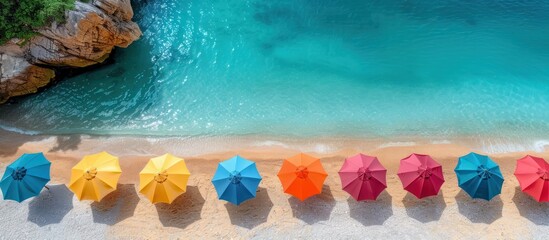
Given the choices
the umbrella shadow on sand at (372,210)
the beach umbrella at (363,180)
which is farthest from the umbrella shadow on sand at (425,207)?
the beach umbrella at (363,180)

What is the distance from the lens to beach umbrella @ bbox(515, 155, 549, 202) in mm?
19000

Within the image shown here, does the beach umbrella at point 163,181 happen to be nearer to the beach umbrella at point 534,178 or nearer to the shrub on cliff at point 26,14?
the shrub on cliff at point 26,14

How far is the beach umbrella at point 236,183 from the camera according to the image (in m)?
19.1

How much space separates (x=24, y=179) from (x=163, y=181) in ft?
23.3

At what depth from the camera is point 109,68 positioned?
27.1 metres

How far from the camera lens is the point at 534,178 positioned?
1927 cm

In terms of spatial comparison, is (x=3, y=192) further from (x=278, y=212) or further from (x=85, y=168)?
(x=278, y=212)

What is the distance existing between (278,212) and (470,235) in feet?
31.4

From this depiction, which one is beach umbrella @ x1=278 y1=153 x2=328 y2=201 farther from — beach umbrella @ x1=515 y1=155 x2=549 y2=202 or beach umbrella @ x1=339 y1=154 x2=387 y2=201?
beach umbrella @ x1=515 y1=155 x2=549 y2=202

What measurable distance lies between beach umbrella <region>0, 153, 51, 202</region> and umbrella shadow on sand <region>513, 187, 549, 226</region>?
24.7 metres

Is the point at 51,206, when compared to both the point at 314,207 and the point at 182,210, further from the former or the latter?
the point at 314,207

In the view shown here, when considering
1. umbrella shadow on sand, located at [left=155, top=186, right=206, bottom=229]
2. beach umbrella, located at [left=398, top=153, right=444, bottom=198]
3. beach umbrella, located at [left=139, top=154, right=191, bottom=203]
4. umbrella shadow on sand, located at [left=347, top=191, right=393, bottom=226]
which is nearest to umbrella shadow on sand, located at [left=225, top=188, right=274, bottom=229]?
umbrella shadow on sand, located at [left=155, top=186, right=206, bottom=229]

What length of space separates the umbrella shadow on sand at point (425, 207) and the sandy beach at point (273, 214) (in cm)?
5

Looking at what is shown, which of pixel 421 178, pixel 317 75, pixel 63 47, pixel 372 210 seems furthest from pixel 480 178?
pixel 63 47
